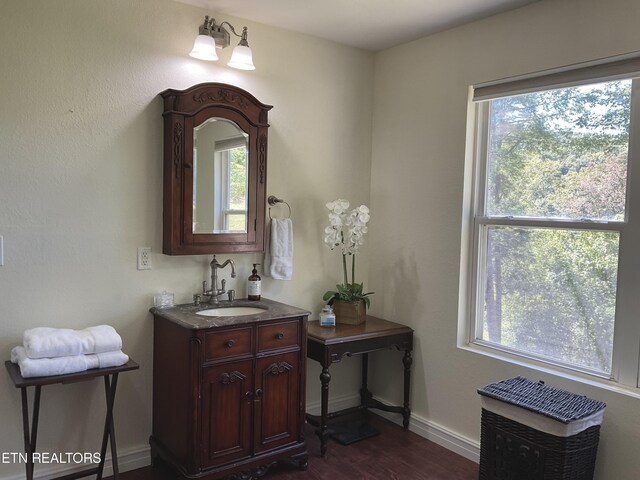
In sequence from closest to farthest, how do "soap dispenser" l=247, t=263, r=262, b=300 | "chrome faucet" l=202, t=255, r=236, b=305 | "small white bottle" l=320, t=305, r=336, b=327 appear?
"chrome faucet" l=202, t=255, r=236, b=305
"soap dispenser" l=247, t=263, r=262, b=300
"small white bottle" l=320, t=305, r=336, b=327

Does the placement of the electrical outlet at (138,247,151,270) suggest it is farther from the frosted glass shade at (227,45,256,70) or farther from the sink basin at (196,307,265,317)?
the frosted glass shade at (227,45,256,70)

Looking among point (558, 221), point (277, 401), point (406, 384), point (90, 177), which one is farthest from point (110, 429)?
point (558, 221)

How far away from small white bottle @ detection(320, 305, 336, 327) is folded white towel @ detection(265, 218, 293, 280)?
31 centimetres

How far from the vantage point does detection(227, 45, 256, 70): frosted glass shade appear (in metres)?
2.80

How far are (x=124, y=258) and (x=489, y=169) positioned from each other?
2.06m

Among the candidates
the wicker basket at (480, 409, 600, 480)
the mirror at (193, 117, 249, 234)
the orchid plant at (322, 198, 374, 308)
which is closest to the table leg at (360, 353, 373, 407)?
the orchid plant at (322, 198, 374, 308)

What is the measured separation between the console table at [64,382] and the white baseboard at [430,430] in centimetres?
134

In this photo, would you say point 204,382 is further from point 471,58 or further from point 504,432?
point 471,58

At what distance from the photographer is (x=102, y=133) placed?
2.60 m

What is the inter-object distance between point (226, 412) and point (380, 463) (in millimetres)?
963

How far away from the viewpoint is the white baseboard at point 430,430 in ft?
9.73

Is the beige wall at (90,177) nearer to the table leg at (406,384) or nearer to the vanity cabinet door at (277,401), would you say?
the vanity cabinet door at (277,401)

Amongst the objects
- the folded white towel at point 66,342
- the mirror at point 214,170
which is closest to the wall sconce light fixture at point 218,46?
the mirror at point 214,170

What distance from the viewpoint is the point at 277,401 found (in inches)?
107
